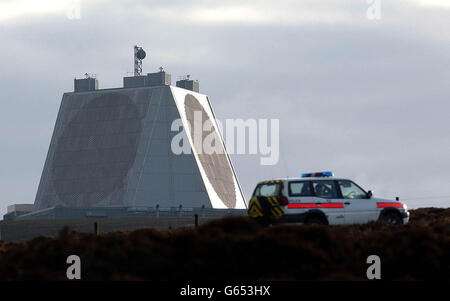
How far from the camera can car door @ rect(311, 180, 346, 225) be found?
111ft

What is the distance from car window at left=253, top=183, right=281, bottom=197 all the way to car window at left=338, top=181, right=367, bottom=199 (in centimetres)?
242

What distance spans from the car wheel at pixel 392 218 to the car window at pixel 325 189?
2.19 m

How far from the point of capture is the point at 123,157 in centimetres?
11075

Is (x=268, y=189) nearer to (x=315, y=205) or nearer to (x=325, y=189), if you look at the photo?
(x=315, y=205)

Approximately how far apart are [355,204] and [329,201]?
109 centimetres

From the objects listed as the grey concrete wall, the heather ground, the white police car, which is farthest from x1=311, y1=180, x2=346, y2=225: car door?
the grey concrete wall

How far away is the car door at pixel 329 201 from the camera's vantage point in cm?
3369

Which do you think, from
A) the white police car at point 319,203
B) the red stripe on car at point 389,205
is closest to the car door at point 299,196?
the white police car at point 319,203

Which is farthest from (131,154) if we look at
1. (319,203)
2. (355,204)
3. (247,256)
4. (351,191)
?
(247,256)

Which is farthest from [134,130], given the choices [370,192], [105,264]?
[105,264]

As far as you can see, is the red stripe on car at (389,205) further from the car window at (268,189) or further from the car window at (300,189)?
the car window at (268,189)
